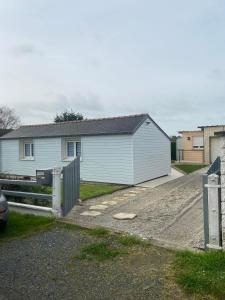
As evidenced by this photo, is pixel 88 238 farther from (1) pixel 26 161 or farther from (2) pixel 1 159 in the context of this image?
(2) pixel 1 159

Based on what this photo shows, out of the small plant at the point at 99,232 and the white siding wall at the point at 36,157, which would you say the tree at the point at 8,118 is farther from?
the small plant at the point at 99,232

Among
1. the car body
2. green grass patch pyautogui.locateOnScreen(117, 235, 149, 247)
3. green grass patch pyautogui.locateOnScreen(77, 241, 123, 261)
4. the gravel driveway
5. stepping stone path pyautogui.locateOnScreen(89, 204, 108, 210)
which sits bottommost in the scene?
the gravel driveway

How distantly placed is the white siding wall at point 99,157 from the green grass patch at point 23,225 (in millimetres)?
7305

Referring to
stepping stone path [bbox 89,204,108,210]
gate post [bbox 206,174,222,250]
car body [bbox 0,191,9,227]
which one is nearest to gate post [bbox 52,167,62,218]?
stepping stone path [bbox 89,204,108,210]

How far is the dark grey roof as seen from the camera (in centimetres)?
1600

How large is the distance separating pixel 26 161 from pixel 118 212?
41.3 feet

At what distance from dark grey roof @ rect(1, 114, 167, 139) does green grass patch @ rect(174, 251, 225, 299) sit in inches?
410

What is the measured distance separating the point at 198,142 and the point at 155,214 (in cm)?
2410

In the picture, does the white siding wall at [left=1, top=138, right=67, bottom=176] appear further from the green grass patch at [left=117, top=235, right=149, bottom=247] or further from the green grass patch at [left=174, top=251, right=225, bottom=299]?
the green grass patch at [left=174, top=251, right=225, bottom=299]

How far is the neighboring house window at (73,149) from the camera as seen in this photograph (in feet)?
58.5

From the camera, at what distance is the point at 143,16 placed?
12.4m

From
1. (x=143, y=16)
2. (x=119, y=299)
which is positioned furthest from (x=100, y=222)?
(x=143, y=16)

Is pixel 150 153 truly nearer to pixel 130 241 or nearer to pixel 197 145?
pixel 130 241

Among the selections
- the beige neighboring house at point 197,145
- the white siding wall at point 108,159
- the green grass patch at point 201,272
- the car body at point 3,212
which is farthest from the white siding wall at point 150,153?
the beige neighboring house at point 197,145
